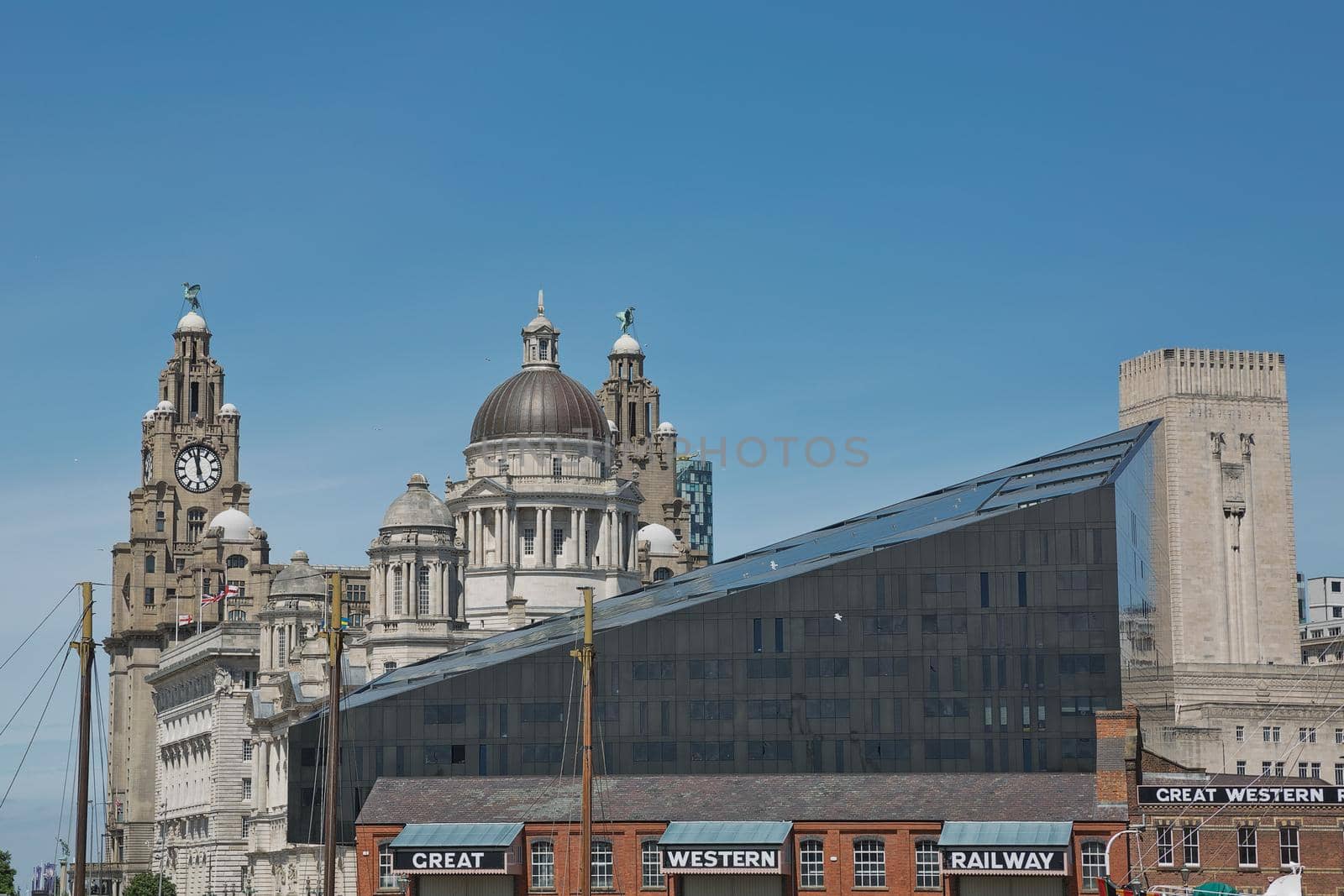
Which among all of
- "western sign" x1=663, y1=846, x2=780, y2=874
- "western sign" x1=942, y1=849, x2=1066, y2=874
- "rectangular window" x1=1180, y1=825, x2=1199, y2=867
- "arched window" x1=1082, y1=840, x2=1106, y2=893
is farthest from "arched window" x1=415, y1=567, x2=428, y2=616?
"rectangular window" x1=1180, y1=825, x2=1199, y2=867

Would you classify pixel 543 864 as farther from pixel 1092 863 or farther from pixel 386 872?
pixel 1092 863

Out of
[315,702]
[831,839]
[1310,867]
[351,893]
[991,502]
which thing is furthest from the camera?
[315,702]

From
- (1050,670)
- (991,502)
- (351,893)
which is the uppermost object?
(991,502)

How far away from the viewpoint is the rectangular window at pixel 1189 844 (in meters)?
102

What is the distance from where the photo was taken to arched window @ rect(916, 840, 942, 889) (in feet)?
349

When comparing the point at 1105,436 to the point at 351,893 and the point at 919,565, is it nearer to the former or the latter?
the point at 919,565

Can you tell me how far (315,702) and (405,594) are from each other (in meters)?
12.0

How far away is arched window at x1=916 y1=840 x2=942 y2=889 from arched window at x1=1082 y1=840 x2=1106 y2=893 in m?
6.13

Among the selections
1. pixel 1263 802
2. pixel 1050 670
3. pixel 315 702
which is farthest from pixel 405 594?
pixel 1263 802

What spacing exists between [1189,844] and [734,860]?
63.0 ft

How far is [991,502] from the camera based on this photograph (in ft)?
414

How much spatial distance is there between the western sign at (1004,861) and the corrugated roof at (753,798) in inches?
127


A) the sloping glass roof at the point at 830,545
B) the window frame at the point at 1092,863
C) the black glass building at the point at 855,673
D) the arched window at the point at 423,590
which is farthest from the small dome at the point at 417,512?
the window frame at the point at 1092,863

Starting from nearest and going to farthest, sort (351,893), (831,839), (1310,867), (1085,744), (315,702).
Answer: (1310,867) → (831,839) → (1085,744) → (351,893) → (315,702)
